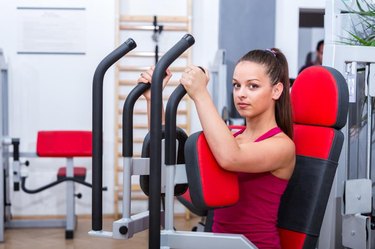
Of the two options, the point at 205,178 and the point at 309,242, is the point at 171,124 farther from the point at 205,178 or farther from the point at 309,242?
the point at 309,242

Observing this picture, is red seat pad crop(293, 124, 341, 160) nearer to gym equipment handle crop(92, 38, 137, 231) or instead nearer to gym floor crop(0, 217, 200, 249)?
gym equipment handle crop(92, 38, 137, 231)

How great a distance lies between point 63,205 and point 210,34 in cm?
216

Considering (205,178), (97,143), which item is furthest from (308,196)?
(97,143)

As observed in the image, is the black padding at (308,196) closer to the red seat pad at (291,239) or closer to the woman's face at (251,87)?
the red seat pad at (291,239)

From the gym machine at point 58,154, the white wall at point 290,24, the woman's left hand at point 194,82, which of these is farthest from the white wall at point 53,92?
the woman's left hand at point 194,82

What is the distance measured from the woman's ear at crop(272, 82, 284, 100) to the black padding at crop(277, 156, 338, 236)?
246mm

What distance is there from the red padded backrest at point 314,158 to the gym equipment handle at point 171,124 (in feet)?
1.70

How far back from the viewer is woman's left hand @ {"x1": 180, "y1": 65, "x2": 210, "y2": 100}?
144 centimetres

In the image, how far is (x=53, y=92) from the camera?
5105mm

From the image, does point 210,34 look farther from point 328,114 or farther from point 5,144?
point 328,114

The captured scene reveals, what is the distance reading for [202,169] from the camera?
1.40m

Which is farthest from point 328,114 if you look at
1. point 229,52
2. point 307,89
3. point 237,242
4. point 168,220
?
point 229,52

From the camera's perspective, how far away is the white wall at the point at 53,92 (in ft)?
16.6

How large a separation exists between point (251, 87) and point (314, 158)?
0.33 m
